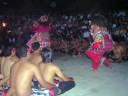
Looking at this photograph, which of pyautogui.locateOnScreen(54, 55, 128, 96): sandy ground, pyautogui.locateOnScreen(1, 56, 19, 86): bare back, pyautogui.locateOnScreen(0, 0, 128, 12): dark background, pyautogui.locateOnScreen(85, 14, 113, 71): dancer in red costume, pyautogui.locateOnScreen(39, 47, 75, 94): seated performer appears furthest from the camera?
pyautogui.locateOnScreen(0, 0, 128, 12): dark background

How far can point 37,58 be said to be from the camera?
19.1 feet

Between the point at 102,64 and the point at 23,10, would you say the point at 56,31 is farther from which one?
the point at 23,10

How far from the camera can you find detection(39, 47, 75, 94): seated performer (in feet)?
16.7

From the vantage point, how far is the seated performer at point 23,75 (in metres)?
4.38

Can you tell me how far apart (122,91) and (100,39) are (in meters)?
1.93

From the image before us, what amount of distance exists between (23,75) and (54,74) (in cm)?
95

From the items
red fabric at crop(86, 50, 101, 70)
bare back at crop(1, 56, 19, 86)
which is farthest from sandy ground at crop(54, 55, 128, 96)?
bare back at crop(1, 56, 19, 86)

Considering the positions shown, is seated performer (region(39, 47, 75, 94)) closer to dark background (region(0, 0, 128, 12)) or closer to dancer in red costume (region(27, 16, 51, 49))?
dancer in red costume (region(27, 16, 51, 49))

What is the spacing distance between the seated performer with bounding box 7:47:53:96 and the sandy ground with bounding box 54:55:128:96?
1426mm

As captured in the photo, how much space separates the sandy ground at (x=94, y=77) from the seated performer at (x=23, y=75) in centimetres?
143

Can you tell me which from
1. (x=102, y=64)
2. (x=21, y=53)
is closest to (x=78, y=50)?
(x=102, y=64)

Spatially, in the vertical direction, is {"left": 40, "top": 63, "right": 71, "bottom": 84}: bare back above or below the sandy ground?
above

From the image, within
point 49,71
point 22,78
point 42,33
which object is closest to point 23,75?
point 22,78

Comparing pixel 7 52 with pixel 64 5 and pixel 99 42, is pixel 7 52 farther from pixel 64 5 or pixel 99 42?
pixel 64 5
